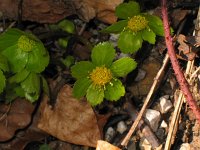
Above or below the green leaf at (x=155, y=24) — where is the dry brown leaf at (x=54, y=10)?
below

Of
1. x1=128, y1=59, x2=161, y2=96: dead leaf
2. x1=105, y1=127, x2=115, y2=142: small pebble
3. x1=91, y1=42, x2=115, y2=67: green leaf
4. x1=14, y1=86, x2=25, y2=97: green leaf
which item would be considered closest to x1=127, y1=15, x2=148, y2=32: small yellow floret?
x1=91, y1=42, x2=115, y2=67: green leaf

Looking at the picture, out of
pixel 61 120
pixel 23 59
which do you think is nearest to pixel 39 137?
pixel 61 120

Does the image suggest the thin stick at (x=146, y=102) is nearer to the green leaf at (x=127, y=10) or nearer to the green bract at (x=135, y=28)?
the green bract at (x=135, y=28)

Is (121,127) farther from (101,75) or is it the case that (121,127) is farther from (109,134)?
(101,75)

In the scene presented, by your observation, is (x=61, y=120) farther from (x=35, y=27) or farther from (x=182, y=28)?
(x=182, y=28)

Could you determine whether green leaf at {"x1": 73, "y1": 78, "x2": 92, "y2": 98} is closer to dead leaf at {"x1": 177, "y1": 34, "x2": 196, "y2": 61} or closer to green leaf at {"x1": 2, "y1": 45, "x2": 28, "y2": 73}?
green leaf at {"x1": 2, "y1": 45, "x2": 28, "y2": 73}

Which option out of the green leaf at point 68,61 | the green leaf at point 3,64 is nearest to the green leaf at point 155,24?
the green leaf at point 68,61

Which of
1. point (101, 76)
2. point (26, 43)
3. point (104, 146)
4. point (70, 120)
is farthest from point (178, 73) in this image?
point (26, 43)
